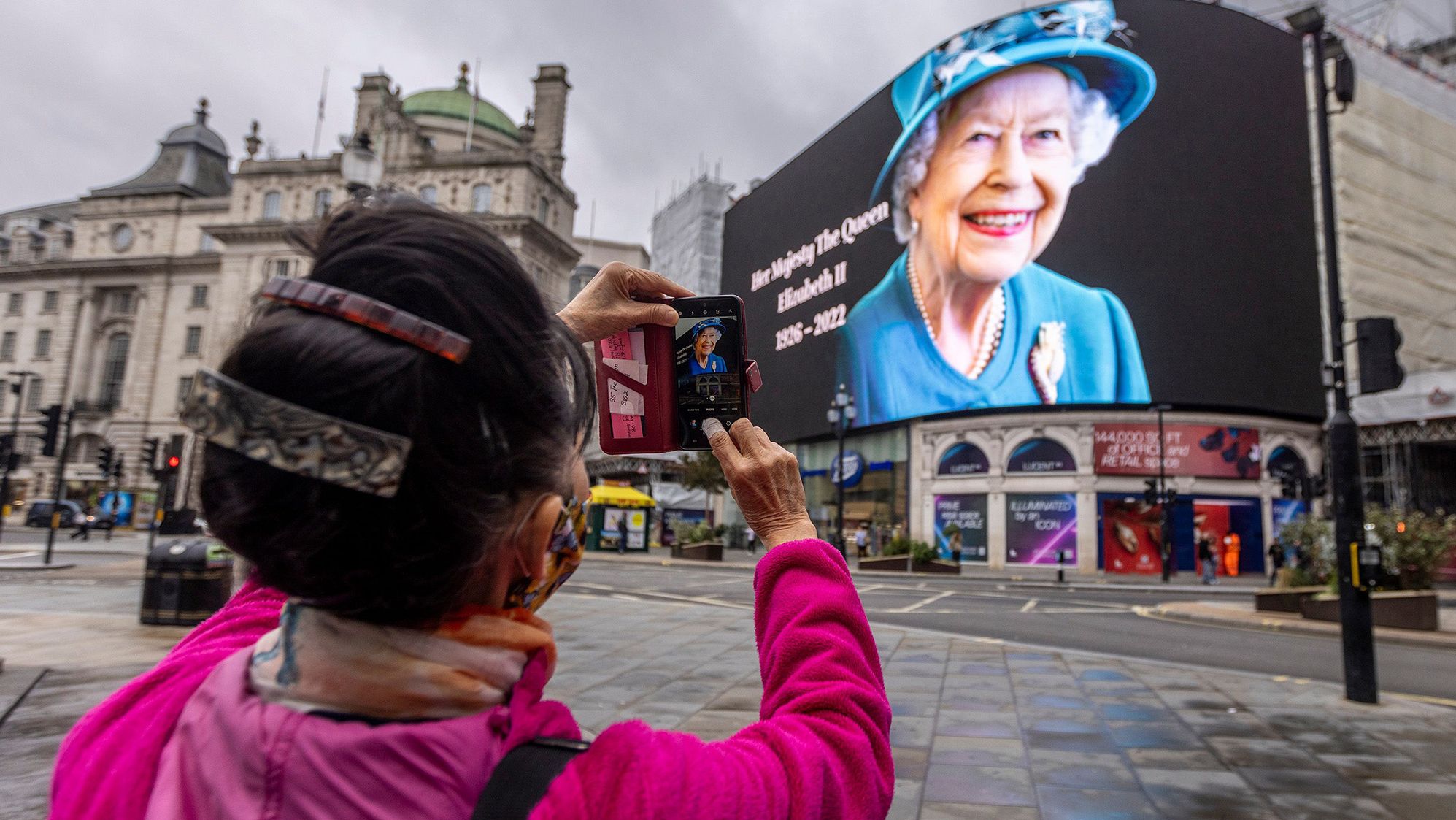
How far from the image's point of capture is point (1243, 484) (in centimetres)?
3178

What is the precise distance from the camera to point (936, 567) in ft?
91.2

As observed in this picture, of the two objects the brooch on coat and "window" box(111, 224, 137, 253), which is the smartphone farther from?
"window" box(111, 224, 137, 253)

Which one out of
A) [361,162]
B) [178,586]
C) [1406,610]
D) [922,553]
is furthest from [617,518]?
[361,162]

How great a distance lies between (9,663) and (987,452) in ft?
106

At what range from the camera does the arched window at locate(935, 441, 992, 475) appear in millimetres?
34312

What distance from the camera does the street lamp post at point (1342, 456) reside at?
675 cm

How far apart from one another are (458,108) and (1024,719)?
65056 mm

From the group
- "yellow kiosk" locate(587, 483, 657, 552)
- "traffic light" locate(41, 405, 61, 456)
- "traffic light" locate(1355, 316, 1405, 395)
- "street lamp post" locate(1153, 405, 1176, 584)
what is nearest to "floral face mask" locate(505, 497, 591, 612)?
"traffic light" locate(1355, 316, 1405, 395)

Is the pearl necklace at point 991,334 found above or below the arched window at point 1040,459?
above

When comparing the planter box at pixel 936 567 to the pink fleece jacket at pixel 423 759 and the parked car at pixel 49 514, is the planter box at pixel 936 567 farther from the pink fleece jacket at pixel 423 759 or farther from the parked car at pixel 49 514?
the parked car at pixel 49 514

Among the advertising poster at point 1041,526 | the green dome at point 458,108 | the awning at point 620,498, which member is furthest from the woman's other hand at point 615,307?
the green dome at point 458,108

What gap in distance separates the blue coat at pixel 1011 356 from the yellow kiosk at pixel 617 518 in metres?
12.9

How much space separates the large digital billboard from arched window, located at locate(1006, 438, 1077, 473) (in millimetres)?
1865

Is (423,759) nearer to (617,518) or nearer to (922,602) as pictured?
(922,602)
